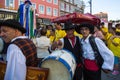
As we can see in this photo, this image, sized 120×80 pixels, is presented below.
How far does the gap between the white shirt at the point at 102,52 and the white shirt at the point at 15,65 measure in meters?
2.01

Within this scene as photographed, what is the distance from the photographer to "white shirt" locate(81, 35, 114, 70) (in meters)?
5.18

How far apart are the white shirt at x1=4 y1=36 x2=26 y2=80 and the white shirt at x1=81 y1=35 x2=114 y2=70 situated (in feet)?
6.60

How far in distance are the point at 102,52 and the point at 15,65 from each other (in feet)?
6.98

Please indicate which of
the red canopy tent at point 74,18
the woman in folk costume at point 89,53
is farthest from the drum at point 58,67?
the red canopy tent at point 74,18

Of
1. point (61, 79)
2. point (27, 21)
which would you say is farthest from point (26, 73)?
point (27, 21)

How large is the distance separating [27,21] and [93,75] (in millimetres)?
5468

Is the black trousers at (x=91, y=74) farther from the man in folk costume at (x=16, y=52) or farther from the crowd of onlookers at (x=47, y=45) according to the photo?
the man in folk costume at (x=16, y=52)

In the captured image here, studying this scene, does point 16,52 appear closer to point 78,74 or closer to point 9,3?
point 78,74

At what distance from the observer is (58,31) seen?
10.7 meters

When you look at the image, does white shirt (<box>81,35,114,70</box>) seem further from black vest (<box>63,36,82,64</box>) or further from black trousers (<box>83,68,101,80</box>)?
black trousers (<box>83,68,101,80</box>)

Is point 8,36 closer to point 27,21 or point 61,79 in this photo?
point 61,79

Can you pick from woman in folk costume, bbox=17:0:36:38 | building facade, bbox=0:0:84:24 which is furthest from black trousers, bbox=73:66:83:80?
building facade, bbox=0:0:84:24

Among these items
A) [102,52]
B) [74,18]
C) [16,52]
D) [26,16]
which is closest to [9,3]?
[74,18]

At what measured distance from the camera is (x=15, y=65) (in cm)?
355
